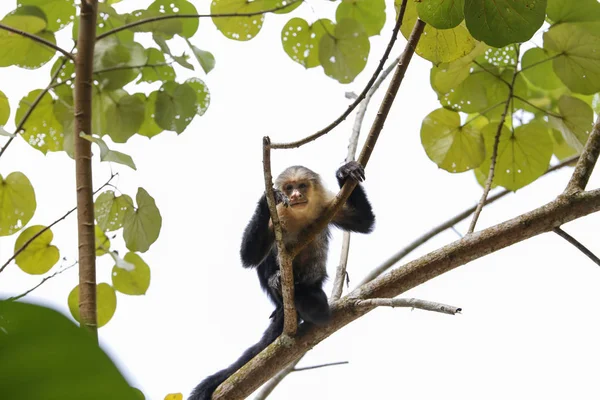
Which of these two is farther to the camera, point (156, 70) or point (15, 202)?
point (156, 70)

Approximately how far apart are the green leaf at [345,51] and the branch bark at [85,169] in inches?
46.6

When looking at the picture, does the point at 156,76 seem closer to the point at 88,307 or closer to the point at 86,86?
the point at 86,86

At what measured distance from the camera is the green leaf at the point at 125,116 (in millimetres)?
3068

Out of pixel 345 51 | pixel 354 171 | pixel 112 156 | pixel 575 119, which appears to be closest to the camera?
pixel 112 156

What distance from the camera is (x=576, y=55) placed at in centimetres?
277

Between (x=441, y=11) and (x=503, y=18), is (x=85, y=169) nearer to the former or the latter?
(x=441, y=11)

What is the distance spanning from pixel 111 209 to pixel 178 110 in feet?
1.91

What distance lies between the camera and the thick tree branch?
220 cm

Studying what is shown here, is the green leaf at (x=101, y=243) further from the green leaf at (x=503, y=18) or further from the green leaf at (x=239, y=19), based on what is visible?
the green leaf at (x=503, y=18)

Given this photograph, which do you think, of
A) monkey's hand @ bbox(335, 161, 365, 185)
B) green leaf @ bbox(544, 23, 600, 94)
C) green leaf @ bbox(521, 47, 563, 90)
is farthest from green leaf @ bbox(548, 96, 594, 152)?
monkey's hand @ bbox(335, 161, 365, 185)

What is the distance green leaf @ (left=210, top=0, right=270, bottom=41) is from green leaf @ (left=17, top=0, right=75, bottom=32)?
0.66m

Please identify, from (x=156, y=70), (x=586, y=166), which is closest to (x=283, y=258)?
(x=586, y=166)

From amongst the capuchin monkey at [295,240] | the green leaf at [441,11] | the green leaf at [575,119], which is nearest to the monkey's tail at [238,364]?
the capuchin monkey at [295,240]

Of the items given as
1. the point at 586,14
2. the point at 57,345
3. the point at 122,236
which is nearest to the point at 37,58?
the point at 122,236
